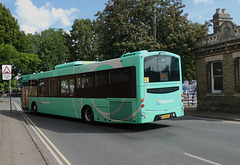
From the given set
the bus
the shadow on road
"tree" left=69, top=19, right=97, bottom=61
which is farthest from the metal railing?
"tree" left=69, top=19, right=97, bottom=61

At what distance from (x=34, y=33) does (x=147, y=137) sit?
50819 millimetres

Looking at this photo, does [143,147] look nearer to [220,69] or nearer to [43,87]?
[43,87]

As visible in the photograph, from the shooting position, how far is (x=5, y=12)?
32.1 metres

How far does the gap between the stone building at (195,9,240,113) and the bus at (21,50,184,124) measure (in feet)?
20.3

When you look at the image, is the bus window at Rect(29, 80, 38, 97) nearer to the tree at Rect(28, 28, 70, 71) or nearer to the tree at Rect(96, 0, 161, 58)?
the tree at Rect(96, 0, 161, 58)

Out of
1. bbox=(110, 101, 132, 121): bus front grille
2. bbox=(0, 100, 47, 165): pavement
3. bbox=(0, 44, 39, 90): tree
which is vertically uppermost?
bbox=(0, 44, 39, 90): tree

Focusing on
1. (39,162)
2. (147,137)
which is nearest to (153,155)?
(147,137)

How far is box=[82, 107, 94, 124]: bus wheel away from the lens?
10.9 meters

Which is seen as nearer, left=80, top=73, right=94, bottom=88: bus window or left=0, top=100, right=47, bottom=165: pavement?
left=0, top=100, right=47, bottom=165: pavement

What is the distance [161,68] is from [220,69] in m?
8.10

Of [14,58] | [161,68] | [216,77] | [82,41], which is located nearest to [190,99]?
[216,77]

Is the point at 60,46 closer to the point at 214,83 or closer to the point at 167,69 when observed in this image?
the point at 214,83

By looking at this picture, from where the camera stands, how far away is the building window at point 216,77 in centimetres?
1532

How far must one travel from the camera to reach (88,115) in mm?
11250
